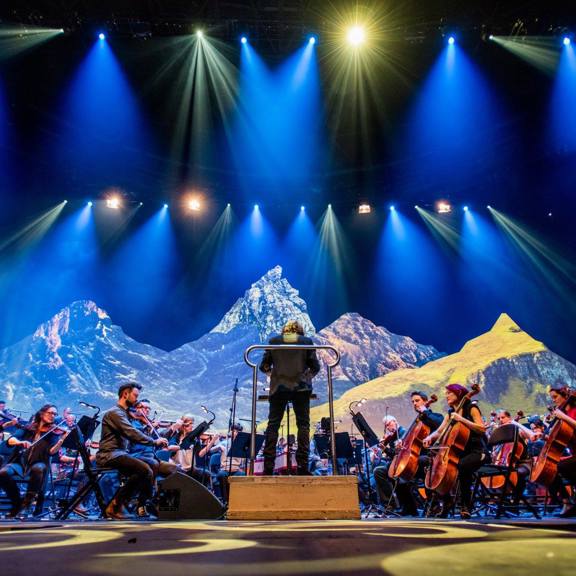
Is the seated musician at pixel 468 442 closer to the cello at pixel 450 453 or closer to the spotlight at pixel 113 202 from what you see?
the cello at pixel 450 453

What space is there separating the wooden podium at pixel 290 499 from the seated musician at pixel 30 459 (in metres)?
4.03

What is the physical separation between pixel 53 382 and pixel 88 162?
6576 mm

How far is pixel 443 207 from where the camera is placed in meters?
16.4

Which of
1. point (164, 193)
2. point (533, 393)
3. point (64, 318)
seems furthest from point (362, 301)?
point (64, 318)

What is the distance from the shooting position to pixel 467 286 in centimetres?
1574

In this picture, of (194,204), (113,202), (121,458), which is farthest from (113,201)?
(121,458)

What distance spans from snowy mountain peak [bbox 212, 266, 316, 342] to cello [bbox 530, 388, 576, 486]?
411 inches

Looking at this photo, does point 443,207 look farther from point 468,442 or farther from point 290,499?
point 290,499

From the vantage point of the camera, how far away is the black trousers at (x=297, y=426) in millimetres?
5141

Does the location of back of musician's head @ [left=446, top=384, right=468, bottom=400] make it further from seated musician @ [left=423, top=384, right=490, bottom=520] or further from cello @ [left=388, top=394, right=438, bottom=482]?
cello @ [left=388, top=394, right=438, bottom=482]

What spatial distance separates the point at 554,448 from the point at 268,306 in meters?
11.4

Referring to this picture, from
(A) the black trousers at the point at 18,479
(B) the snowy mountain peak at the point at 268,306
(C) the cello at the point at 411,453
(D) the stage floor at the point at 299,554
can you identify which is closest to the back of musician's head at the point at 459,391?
(C) the cello at the point at 411,453

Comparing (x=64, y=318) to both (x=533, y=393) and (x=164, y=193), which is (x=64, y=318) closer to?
(x=164, y=193)

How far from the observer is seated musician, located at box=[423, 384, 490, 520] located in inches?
227
